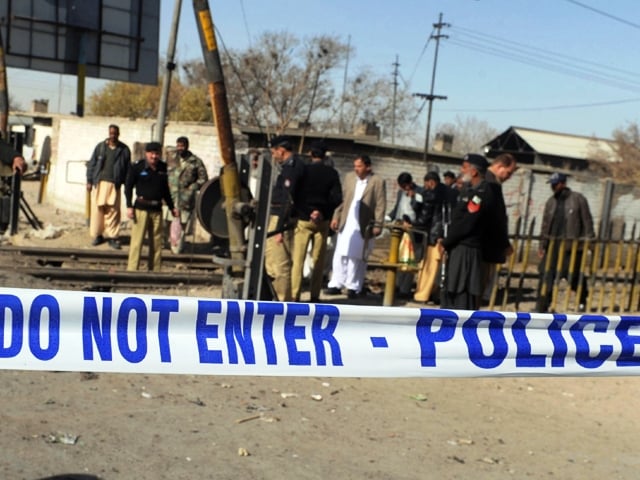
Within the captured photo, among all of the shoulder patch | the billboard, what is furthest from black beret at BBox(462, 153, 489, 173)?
the billboard

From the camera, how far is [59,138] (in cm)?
2294

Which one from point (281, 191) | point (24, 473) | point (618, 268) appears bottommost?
point (24, 473)

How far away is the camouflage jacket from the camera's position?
12102 millimetres

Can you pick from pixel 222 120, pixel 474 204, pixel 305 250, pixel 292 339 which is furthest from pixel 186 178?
pixel 292 339

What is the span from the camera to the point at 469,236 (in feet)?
22.0

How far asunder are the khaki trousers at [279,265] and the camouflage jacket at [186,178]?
158 inches

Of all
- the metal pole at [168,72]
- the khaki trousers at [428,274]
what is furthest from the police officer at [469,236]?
the metal pole at [168,72]

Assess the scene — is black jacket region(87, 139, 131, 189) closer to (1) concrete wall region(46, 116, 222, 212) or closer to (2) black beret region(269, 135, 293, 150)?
(2) black beret region(269, 135, 293, 150)

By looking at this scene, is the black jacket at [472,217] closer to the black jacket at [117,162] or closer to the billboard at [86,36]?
the black jacket at [117,162]

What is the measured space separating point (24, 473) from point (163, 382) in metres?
1.70

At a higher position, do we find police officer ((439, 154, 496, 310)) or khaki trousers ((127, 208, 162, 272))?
police officer ((439, 154, 496, 310))

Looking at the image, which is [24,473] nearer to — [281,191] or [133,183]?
[281,191]

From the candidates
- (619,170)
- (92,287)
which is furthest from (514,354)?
(619,170)

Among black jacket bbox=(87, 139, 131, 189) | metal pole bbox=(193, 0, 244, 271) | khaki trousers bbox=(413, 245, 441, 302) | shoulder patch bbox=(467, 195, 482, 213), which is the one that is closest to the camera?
shoulder patch bbox=(467, 195, 482, 213)
